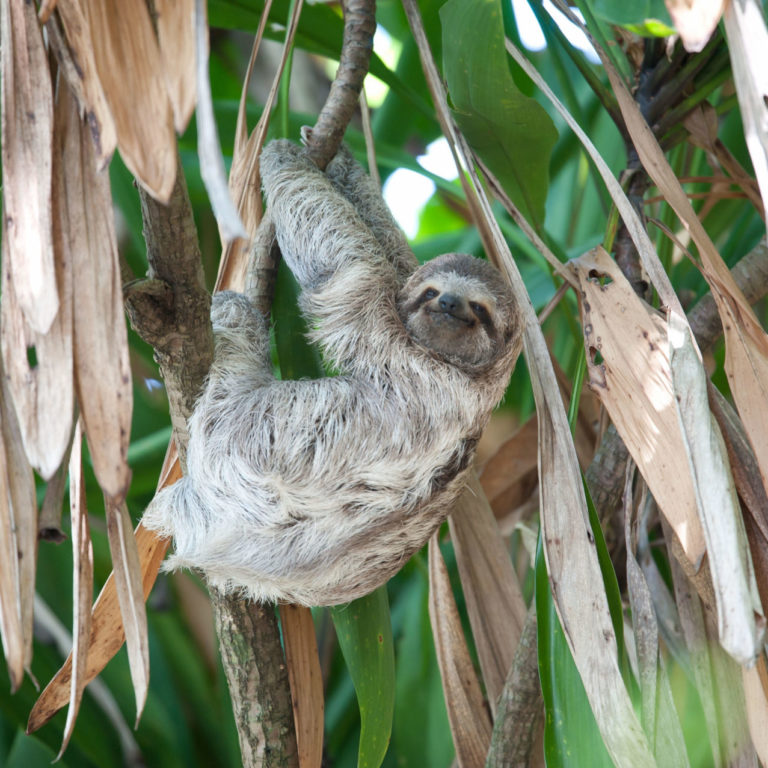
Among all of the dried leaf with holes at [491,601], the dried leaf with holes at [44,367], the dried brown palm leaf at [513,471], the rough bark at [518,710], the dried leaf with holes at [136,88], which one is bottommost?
the rough bark at [518,710]

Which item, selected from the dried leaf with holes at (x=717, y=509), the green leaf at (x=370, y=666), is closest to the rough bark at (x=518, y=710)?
the green leaf at (x=370, y=666)

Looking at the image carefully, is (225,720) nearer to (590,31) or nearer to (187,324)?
(187,324)

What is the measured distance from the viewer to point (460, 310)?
3.12 meters

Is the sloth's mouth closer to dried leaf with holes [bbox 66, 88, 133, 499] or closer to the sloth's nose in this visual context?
the sloth's nose

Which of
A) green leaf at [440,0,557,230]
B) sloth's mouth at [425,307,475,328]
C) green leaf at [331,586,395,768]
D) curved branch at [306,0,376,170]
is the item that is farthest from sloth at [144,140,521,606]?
green leaf at [440,0,557,230]

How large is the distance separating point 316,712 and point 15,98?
2.12 m

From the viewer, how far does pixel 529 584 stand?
406cm

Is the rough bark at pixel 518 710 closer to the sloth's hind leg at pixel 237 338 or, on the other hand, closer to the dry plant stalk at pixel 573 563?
the dry plant stalk at pixel 573 563

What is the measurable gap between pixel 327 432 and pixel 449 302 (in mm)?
716

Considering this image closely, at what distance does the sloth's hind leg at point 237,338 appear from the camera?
9.19 feet

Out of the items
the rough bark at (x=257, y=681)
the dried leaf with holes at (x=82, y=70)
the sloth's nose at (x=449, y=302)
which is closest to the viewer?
the dried leaf with holes at (x=82, y=70)

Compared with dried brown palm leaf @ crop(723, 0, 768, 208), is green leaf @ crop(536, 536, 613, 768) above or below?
below

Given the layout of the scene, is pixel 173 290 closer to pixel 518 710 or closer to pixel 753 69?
pixel 753 69

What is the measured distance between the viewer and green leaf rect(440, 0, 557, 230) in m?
2.83
